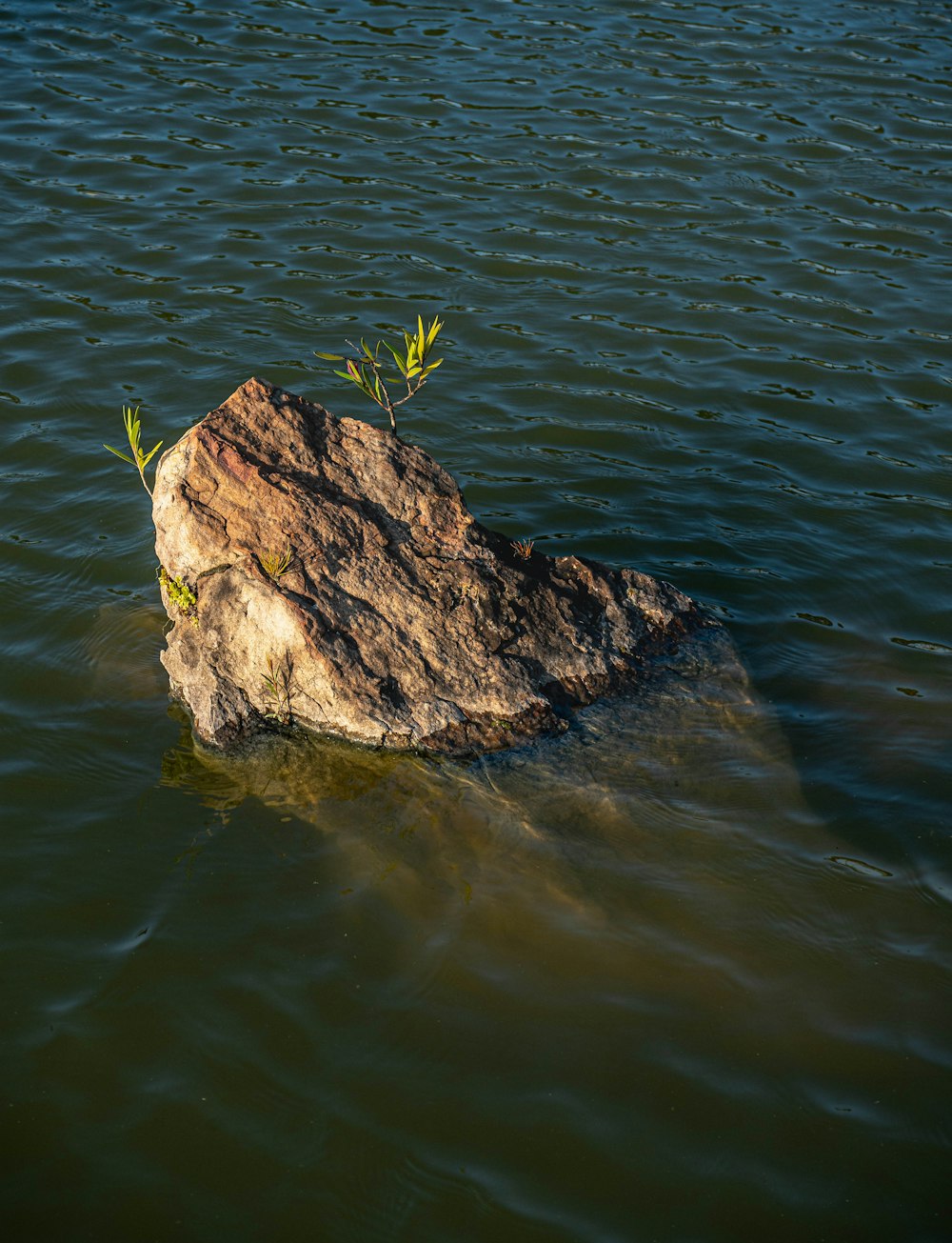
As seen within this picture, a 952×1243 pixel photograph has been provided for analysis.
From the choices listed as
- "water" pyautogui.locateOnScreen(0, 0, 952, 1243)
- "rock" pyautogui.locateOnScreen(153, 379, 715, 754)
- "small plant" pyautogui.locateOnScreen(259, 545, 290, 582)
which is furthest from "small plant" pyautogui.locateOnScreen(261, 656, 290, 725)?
"small plant" pyautogui.locateOnScreen(259, 545, 290, 582)

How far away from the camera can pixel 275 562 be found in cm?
433

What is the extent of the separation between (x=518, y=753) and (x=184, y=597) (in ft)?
4.82

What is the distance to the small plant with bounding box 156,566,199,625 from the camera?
4.54m

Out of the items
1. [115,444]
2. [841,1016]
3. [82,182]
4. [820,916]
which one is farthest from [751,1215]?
[82,182]

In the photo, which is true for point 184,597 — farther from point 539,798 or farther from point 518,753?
point 539,798

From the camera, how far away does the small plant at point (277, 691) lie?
4.36 m

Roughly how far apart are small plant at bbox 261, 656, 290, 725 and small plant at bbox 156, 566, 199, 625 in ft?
1.32

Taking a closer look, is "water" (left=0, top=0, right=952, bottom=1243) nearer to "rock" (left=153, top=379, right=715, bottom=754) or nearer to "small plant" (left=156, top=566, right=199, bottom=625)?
"rock" (left=153, top=379, right=715, bottom=754)

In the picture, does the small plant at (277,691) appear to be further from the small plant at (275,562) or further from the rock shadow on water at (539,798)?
the small plant at (275,562)

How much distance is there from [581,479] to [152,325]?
10.4ft

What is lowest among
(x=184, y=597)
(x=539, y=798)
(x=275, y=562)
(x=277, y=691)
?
(x=539, y=798)

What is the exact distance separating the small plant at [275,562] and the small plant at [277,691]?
12.8 inches

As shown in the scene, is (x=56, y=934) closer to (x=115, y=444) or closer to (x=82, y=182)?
(x=115, y=444)

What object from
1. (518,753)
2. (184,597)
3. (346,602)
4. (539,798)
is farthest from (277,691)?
(539,798)
